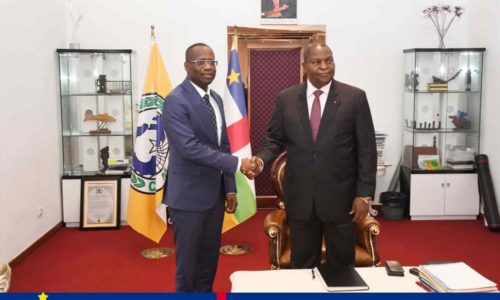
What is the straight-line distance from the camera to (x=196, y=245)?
289 cm

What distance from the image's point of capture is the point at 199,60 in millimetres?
2861

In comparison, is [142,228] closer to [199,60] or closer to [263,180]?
[263,180]

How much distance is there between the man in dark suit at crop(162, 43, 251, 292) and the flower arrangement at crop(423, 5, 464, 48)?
3865 mm

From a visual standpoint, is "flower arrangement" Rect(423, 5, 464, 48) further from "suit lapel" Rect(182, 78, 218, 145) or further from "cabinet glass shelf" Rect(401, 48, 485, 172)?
"suit lapel" Rect(182, 78, 218, 145)

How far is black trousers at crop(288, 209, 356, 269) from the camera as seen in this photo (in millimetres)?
2738

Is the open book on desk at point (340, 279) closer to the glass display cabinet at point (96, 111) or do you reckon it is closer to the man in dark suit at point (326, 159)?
the man in dark suit at point (326, 159)

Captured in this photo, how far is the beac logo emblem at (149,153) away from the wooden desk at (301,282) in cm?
265

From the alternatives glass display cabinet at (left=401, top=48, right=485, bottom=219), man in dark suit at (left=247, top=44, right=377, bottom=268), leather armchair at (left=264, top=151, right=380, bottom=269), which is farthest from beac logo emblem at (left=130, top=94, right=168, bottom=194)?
glass display cabinet at (left=401, top=48, right=485, bottom=219)

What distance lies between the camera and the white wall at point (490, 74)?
18.0ft

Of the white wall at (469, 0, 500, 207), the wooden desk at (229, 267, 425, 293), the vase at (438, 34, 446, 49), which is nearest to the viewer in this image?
the wooden desk at (229, 267, 425, 293)

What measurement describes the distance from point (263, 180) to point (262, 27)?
178 centimetres

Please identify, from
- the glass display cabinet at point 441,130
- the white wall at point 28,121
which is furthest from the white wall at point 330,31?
the white wall at point 28,121

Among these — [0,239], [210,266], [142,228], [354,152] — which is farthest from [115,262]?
[354,152]
